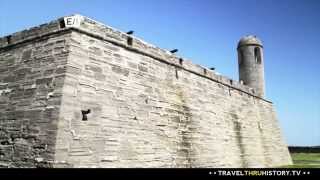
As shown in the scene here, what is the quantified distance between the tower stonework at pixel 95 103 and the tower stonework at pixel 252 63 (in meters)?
6.87

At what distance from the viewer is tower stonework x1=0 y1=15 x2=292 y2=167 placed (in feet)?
21.8

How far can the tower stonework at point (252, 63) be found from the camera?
692 inches

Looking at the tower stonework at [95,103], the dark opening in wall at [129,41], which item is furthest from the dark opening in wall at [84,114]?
the dark opening in wall at [129,41]

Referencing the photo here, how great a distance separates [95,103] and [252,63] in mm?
12141

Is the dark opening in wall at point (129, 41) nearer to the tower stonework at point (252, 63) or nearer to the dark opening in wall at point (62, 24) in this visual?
the dark opening in wall at point (62, 24)

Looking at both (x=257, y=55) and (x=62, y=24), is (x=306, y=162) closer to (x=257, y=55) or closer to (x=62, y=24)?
(x=257, y=55)

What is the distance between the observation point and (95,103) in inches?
288

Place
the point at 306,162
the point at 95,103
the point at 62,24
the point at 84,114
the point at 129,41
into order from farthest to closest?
1. the point at 306,162
2. the point at 129,41
3. the point at 62,24
4. the point at 95,103
5. the point at 84,114

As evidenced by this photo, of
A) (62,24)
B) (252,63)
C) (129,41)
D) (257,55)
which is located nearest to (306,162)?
(252,63)

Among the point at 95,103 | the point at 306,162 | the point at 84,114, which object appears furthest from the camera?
the point at 306,162

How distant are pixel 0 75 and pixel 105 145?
11.0 feet

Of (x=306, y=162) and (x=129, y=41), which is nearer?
(x=129, y=41)

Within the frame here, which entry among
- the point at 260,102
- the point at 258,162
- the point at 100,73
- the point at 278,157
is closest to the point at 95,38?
the point at 100,73

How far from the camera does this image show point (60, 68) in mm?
7062
